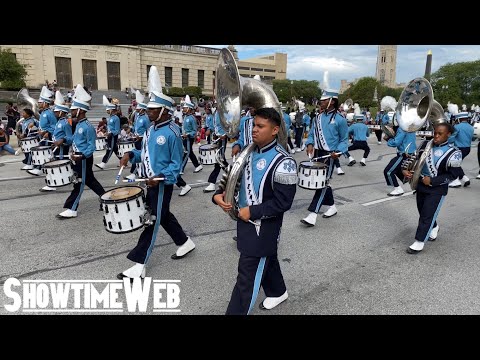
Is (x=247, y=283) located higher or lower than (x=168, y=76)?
lower

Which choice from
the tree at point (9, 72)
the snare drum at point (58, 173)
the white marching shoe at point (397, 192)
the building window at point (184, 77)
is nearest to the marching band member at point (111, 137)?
the snare drum at point (58, 173)

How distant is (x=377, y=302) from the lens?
3666mm

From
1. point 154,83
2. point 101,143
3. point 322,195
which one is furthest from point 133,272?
point 101,143

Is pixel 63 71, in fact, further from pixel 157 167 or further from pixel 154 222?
pixel 154 222

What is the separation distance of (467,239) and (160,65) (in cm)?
4375

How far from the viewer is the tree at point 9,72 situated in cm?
2575

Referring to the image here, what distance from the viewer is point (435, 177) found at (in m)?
4.58

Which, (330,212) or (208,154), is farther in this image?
(208,154)

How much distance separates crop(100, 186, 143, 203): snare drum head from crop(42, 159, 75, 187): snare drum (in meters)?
2.27

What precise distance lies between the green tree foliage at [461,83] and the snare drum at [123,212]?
70.6 meters

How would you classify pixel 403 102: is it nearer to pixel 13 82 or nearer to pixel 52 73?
pixel 13 82

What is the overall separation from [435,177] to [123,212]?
3.87 m

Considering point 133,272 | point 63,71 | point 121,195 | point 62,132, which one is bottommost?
point 133,272
